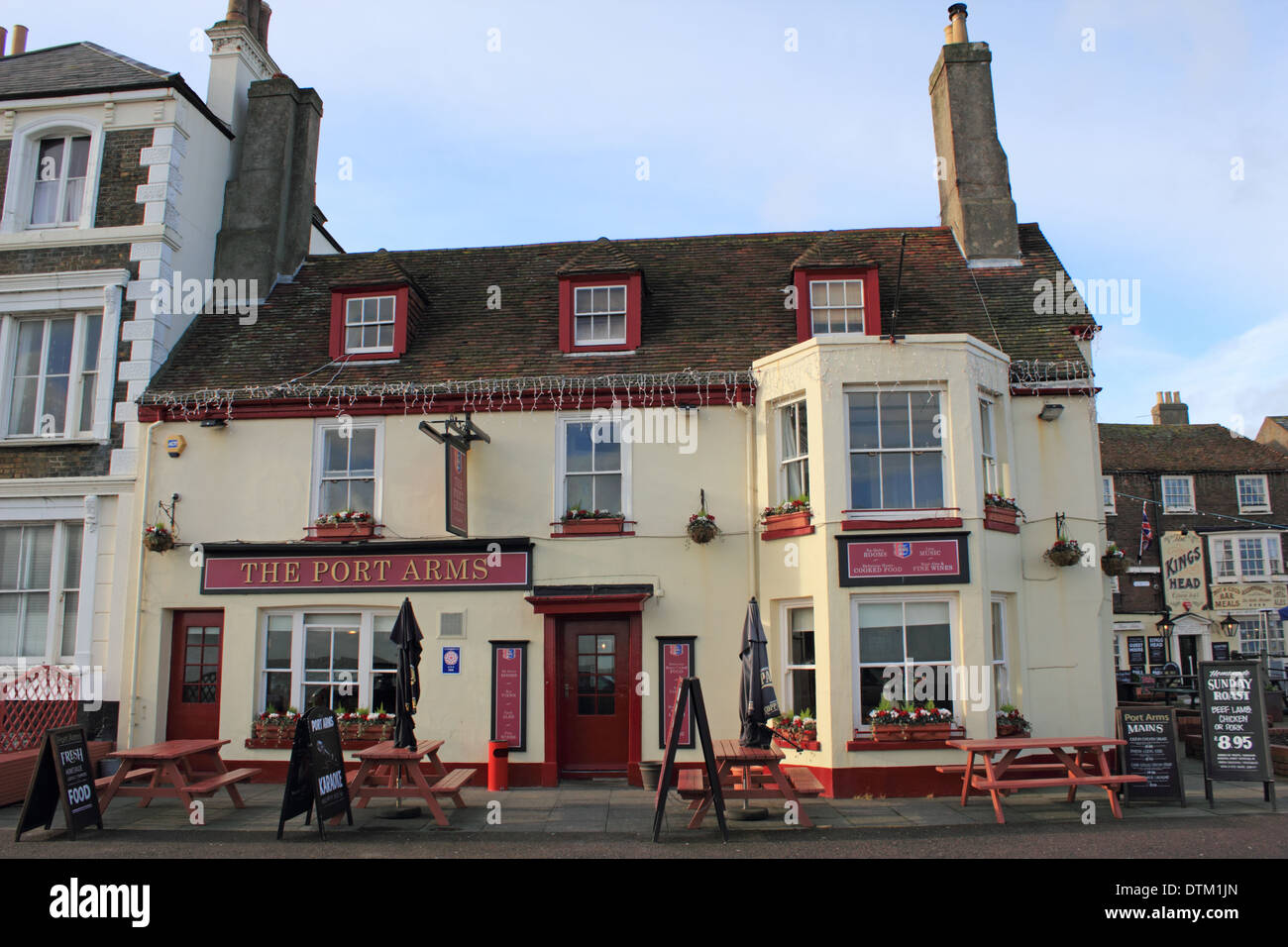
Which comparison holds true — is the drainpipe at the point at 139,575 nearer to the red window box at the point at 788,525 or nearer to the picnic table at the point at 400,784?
the picnic table at the point at 400,784

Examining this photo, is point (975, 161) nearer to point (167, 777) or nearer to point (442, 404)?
point (442, 404)

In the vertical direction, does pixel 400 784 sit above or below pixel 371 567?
below

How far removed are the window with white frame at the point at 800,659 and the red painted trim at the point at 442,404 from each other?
3.20m

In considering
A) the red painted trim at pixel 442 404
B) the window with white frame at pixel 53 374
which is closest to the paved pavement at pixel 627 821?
the red painted trim at pixel 442 404

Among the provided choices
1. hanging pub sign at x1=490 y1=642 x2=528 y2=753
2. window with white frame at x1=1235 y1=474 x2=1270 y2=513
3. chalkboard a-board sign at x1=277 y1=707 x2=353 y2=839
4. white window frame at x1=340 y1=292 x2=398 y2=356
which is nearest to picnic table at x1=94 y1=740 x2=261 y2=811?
chalkboard a-board sign at x1=277 y1=707 x2=353 y2=839

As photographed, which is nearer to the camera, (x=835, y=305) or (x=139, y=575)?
(x=139, y=575)

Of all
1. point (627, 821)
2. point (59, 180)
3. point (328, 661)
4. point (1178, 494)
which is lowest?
point (627, 821)

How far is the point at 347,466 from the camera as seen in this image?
14.1 m

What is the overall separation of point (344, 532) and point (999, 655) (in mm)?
9483

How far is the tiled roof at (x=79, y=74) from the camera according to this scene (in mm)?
15078

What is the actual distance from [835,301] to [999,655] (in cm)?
585

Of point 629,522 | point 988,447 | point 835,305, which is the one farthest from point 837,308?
point 629,522

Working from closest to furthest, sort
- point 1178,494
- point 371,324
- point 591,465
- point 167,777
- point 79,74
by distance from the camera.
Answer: point 167,777 < point 591,465 < point 371,324 < point 79,74 < point 1178,494

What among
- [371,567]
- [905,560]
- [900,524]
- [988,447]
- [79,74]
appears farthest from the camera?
[79,74]
